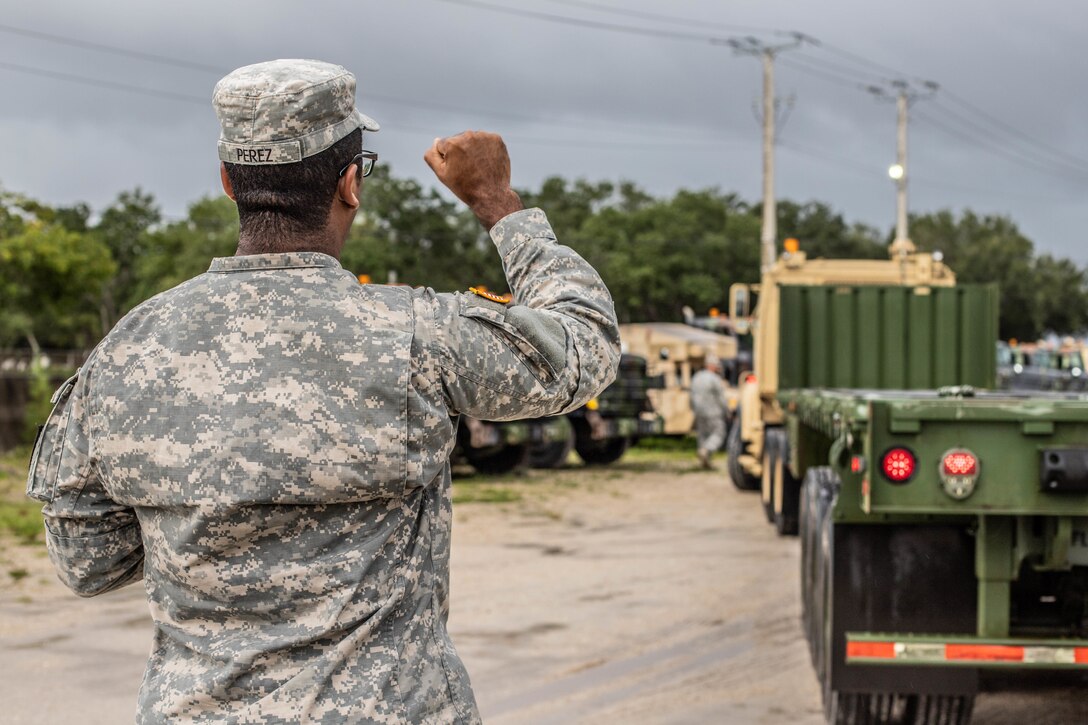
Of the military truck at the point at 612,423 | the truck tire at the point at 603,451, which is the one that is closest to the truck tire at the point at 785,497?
the military truck at the point at 612,423

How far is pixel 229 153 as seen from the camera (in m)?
2.19

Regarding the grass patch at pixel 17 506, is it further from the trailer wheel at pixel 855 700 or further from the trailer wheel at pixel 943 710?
the trailer wheel at pixel 943 710

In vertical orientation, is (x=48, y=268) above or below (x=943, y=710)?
above

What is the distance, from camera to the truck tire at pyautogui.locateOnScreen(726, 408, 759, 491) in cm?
1752

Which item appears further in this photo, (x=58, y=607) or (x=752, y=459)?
(x=752, y=459)

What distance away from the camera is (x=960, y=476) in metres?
→ 5.12

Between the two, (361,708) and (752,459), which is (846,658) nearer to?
(361,708)

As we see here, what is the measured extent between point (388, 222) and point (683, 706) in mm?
31958

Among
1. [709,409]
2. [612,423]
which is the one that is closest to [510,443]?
[612,423]

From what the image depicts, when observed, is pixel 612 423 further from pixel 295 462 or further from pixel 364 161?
pixel 295 462

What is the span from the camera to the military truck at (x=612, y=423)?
22141 millimetres

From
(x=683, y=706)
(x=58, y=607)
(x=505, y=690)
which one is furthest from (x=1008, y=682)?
(x=58, y=607)

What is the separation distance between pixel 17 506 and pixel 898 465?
11694mm

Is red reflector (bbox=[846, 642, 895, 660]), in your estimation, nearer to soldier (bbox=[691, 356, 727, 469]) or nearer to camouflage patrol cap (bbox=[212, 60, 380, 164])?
camouflage patrol cap (bbox=[212, 60, 380, 164])
